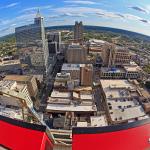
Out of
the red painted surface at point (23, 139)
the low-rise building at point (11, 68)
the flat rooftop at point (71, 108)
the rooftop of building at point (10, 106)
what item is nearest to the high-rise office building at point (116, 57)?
the flat rooftop at point (71, 108)

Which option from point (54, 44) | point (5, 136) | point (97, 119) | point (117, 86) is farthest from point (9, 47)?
point (5, 136)

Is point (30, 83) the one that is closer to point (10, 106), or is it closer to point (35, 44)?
point (10, 106)

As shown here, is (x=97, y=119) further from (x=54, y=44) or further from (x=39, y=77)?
(x=54, y=44)

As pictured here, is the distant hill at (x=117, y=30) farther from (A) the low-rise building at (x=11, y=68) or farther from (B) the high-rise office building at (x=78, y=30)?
(A) the low-rise building at (x=11, y=68)

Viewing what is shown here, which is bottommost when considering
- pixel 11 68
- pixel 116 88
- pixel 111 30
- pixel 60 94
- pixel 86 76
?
pixel 11 68

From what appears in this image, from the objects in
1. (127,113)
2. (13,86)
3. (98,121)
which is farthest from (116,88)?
(13,86)
